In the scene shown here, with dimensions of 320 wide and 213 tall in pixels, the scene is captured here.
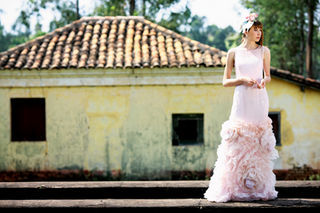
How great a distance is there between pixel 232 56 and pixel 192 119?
21.6ft

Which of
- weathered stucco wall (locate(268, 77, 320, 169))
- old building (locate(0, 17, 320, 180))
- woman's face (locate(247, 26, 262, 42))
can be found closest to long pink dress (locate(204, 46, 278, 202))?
woman's face (locate(247, 26, 262, 42))

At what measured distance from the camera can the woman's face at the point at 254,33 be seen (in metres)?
4.55

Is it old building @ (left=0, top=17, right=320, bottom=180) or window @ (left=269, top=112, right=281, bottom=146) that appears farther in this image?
window @ (left=269, top=112, right=281, bottom=146)

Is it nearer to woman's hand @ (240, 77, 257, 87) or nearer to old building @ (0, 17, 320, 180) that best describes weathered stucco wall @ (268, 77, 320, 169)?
old building @ (0, 17, 320, 180)

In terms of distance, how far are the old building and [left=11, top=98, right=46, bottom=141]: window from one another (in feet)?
0.09

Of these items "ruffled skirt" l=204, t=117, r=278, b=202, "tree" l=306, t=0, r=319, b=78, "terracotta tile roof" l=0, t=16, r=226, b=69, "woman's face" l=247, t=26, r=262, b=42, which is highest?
"tree" l=306, t=0, r=319, b=78

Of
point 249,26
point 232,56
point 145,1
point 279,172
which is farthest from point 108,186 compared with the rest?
point 145,1

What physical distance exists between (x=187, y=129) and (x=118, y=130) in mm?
1934

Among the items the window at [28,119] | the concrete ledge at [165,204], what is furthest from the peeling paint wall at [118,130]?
the concrete ledge at [165,204]

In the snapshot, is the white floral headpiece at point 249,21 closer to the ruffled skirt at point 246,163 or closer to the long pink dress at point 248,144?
the long pink dress at point 248,144

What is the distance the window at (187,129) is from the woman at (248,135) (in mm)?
6498

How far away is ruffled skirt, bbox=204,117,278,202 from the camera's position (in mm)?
4625

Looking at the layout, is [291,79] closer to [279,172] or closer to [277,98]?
[277,98]
